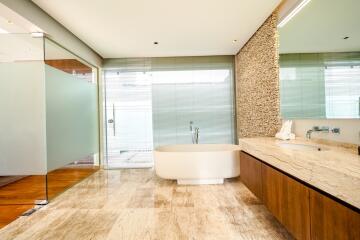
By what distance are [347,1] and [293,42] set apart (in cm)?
82

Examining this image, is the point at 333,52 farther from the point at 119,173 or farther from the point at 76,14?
the point at 119,173

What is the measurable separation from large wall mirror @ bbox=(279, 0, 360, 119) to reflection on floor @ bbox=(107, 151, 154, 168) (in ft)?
9.67

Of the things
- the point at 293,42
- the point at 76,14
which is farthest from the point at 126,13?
the point at 293,42

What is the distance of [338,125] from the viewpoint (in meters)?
1.97

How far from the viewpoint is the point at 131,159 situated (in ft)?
15.9

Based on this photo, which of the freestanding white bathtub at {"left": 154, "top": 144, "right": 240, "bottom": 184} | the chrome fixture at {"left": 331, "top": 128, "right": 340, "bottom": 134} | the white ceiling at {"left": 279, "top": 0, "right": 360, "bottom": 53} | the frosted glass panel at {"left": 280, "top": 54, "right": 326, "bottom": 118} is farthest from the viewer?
the freestanding white bathtub at {"left": 154, "top": 144, "right": 240, "bottom": 184}

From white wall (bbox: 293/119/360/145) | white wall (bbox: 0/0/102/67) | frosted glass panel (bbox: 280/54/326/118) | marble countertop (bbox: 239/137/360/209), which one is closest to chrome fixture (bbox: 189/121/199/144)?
frosted glass panel (bbox: 280/54/326/118)

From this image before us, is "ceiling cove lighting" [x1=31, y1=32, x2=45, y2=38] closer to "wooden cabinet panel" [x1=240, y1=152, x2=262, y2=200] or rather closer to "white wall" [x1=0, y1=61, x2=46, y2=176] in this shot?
"white wall" [x1=0, y1=61, x2=46, y2=176]

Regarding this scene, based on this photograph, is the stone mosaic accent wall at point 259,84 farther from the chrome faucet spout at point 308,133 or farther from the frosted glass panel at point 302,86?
the chrome faucet spout at point 308,133

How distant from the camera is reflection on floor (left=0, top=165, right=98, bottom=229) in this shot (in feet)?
8.70

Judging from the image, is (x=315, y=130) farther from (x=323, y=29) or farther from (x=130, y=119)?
(x=130, y=119)

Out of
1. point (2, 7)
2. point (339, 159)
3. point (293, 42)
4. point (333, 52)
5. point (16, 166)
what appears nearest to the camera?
point (339, 159)

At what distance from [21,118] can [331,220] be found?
10.8 ft

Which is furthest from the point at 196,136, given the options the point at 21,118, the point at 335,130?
the point at 21,118
